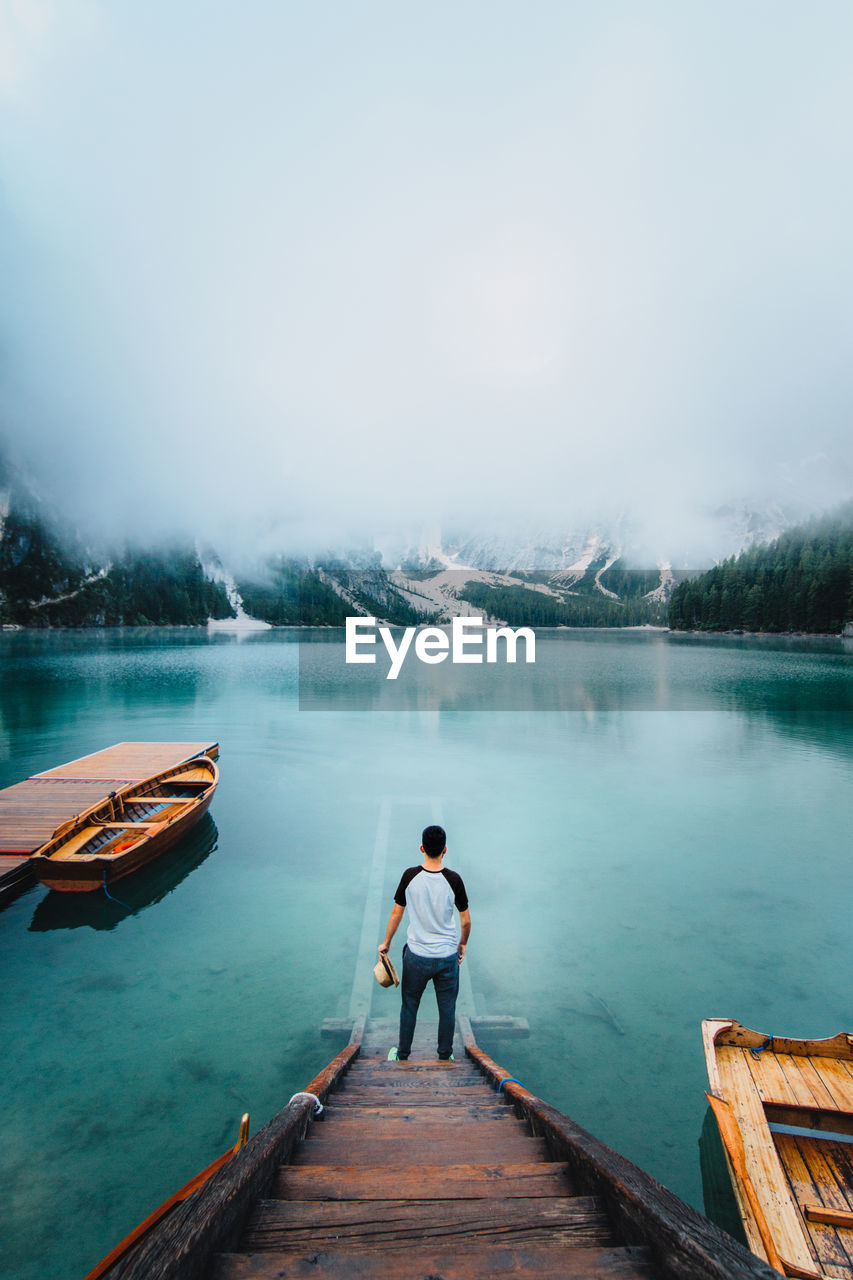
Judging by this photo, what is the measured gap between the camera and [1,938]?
11.9 m

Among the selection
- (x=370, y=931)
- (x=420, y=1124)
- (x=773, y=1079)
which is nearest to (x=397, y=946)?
(x=370, y=931)

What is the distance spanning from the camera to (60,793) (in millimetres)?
18156

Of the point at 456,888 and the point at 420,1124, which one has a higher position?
the point at 456,888

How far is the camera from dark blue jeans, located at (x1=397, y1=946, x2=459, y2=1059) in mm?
6254

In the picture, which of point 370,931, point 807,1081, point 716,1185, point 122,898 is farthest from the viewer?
point 122,898

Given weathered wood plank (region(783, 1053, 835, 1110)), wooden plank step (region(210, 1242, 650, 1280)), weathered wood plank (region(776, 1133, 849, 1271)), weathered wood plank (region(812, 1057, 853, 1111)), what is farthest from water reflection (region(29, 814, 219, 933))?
weathered wood plank (region(812, 1057, 853, 1111))

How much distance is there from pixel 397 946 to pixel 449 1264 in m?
8.84

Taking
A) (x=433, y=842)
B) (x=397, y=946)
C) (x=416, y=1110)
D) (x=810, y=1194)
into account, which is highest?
(x=433, y=842)

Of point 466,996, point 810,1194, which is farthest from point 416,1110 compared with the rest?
point 466,996

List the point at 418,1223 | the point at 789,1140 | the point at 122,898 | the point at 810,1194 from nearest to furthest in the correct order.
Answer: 1. the point at 418,1223
2. the point at 810,1194
3. the point at 789,1140
4. the point at 122,898

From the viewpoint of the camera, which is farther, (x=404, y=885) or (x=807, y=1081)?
(x=807, y=1081)

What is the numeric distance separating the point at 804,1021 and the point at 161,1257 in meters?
11.4

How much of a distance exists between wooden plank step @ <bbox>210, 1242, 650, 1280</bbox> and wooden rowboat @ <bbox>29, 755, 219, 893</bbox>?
41.0ft

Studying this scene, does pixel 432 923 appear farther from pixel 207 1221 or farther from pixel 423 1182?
pixel 207 1221
